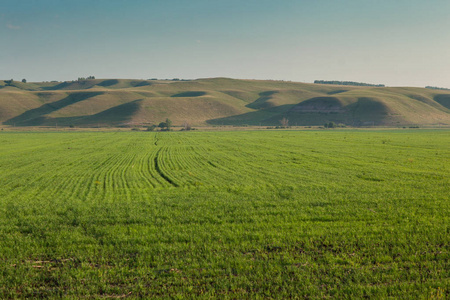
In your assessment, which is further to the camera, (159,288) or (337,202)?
(337,202)

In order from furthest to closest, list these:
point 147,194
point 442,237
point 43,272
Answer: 1. point 147,194
2. point 442,237
3. point 43,272

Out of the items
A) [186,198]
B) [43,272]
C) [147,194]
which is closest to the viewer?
[43,272]

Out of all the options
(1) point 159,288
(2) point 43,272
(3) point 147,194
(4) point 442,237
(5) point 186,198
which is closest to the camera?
(1) point 159,288

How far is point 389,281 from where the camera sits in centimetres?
824

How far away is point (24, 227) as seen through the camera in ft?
41.1

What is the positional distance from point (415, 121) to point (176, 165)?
198538 millimetres

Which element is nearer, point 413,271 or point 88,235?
point 413,271

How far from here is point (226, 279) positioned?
8469 millimetres

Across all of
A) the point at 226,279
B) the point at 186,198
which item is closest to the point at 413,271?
the point at 226,279

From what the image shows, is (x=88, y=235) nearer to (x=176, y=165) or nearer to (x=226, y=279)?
(x=226, y=279)

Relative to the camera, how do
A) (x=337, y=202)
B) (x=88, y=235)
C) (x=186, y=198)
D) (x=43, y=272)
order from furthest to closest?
(x=186, y=198)
(x=337, y=202)
(x=88, y=235)
(x=43, y=272)

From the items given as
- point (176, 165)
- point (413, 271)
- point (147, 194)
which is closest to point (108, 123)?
point (176, 165)

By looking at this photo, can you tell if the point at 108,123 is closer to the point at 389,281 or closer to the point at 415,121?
the point at 415,121

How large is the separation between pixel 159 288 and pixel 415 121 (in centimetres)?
21714
